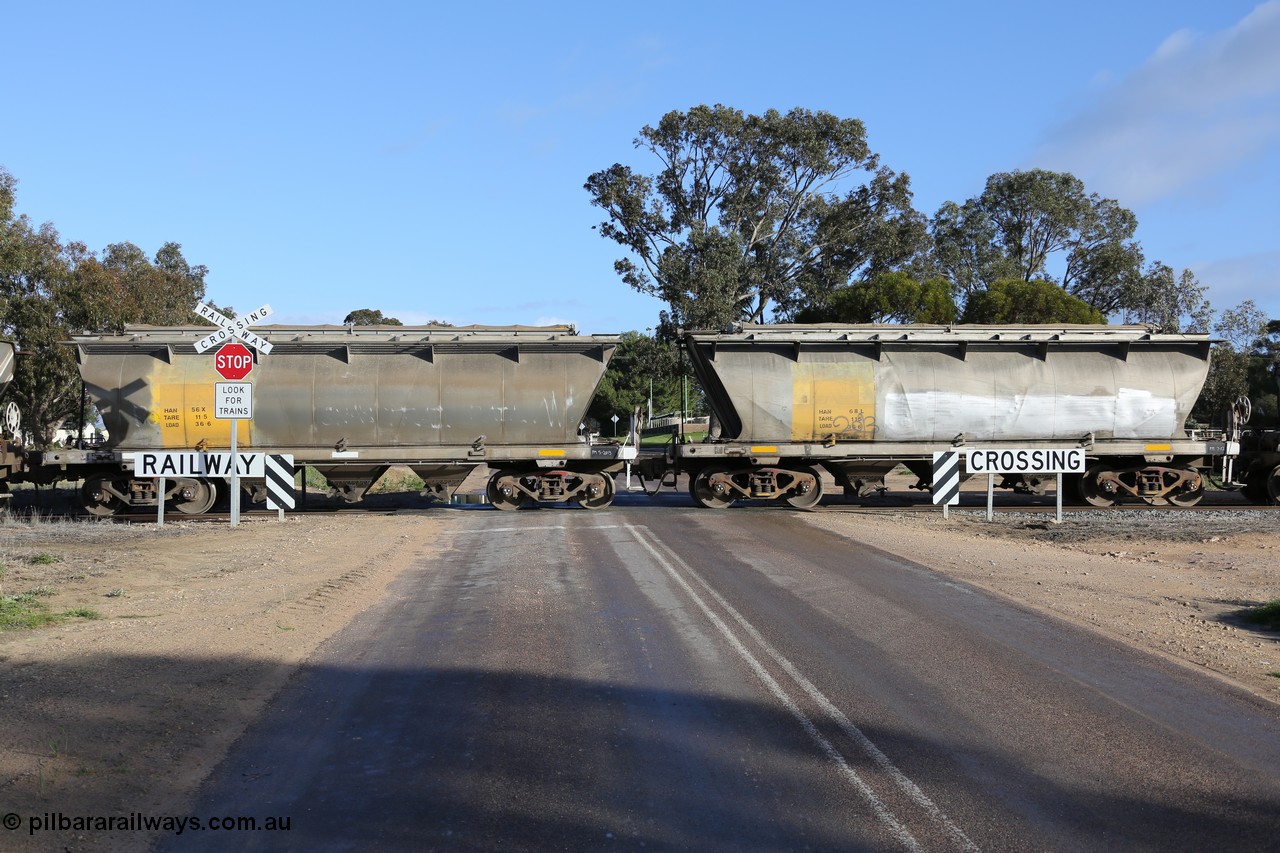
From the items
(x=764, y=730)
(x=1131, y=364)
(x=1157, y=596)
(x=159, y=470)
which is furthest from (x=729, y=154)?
(x=764, y=730)

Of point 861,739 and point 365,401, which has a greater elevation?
point 365,401

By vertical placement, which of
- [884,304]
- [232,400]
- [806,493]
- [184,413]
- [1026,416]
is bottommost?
[806,493]

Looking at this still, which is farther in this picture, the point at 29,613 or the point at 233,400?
the point at 233,400

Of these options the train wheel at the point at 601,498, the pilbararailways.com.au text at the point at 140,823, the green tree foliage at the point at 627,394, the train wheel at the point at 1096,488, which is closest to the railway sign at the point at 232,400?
the train wheel at the point at 601,498

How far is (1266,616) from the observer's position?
34.8ft

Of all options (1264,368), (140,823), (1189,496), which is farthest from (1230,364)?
(140,823)

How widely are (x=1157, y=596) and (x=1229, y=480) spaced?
14132mm

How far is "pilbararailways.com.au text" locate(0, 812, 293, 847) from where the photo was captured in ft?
17.3

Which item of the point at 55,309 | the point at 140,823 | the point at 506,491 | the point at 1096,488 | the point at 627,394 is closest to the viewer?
the point at 140,823

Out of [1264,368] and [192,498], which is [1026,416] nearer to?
[192,498]

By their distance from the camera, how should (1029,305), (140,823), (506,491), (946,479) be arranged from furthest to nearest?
(1029,305) < (506,491) < (946,479) < (140,823)

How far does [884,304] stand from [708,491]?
27.0 m

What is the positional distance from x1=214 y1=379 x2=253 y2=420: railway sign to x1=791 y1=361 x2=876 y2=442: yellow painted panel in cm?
1122

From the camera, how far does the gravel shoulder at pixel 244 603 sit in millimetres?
6250
